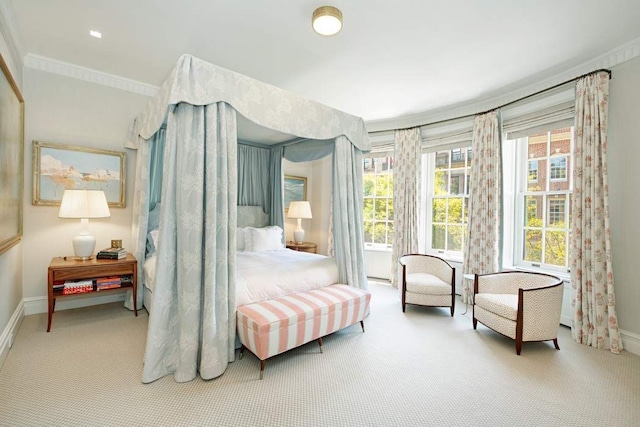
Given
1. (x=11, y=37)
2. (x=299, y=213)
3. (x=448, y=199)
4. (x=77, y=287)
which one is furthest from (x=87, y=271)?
(x=448, y=199)

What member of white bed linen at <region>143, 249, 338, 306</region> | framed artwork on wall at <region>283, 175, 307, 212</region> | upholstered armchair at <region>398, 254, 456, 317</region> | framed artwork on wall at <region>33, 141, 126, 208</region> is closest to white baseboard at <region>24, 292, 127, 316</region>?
white bed linen at <region>143, 249, 338, 306</region>

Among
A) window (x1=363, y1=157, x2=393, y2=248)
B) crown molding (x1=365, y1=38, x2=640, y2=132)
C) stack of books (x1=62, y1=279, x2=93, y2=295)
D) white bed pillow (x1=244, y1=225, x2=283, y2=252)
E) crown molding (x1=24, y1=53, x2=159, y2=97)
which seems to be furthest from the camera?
window (x1=363, y1=157, x2=393, y2=248)

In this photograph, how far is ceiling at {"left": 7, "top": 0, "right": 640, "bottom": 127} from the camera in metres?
2.31

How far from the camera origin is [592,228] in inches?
113

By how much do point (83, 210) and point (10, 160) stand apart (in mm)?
772

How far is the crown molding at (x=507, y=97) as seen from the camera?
2.79 m

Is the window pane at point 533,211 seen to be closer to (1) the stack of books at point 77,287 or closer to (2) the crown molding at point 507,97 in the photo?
(2) the crown molding at point 507,97

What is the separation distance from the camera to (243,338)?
237 cm

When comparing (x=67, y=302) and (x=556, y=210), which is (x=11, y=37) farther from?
(x=556, y=210)

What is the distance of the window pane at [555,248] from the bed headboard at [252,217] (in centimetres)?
396

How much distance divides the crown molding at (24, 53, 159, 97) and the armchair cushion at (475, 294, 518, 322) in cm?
469

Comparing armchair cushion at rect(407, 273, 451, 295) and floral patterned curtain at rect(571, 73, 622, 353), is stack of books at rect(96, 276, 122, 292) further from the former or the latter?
floral patterned curtain at rect(571, 73, 622, 353)

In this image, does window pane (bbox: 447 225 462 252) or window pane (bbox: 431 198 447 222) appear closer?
window pane (bbox: 447 225 462 252)

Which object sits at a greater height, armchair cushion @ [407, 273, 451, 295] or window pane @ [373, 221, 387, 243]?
window pane @ [373, 221, 387, 243]
